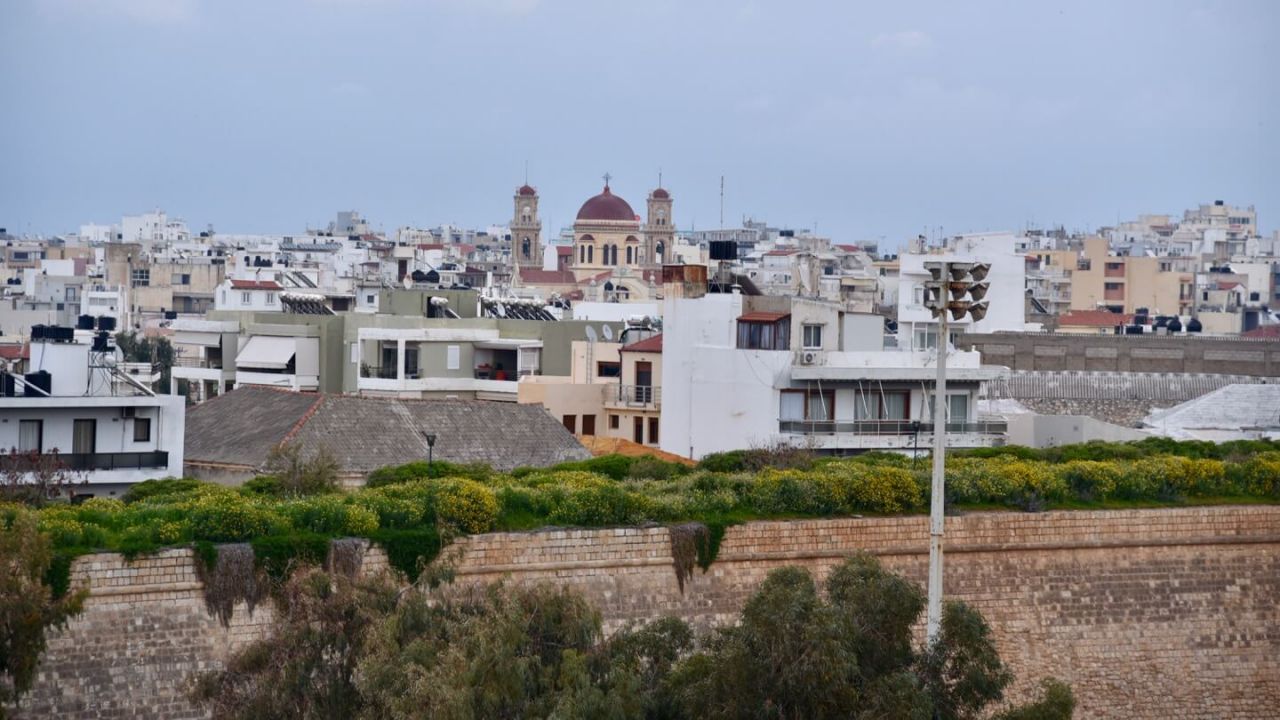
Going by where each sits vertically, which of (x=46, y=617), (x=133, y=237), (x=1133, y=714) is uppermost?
(x=133, y=237)

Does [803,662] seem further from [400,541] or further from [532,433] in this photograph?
[532,433]

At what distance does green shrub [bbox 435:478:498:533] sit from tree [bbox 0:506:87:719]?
405 centimetres

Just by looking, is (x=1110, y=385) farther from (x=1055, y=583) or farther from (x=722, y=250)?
(x=1055, y=583)

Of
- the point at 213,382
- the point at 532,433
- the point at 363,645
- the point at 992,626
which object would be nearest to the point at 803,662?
the point at 363,645

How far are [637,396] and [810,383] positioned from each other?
22.5 ft

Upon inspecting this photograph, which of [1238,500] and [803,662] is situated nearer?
[803,662]

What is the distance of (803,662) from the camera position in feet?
54.2

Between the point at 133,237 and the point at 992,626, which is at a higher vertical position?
the point at 133,237

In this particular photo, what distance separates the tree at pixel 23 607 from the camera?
1667 centimetres

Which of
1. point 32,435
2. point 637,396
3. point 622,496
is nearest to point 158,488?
point 32,435

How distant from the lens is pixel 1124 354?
4869 centimetres

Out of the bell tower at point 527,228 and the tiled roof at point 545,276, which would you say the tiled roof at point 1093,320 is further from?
the bell tower at point 527,228

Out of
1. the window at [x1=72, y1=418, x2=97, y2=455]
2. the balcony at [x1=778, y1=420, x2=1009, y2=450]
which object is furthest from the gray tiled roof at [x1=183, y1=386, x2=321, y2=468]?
the balcony at [x1=778, y1=420, x2=1009, y2=450]

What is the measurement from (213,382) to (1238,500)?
26.9m
